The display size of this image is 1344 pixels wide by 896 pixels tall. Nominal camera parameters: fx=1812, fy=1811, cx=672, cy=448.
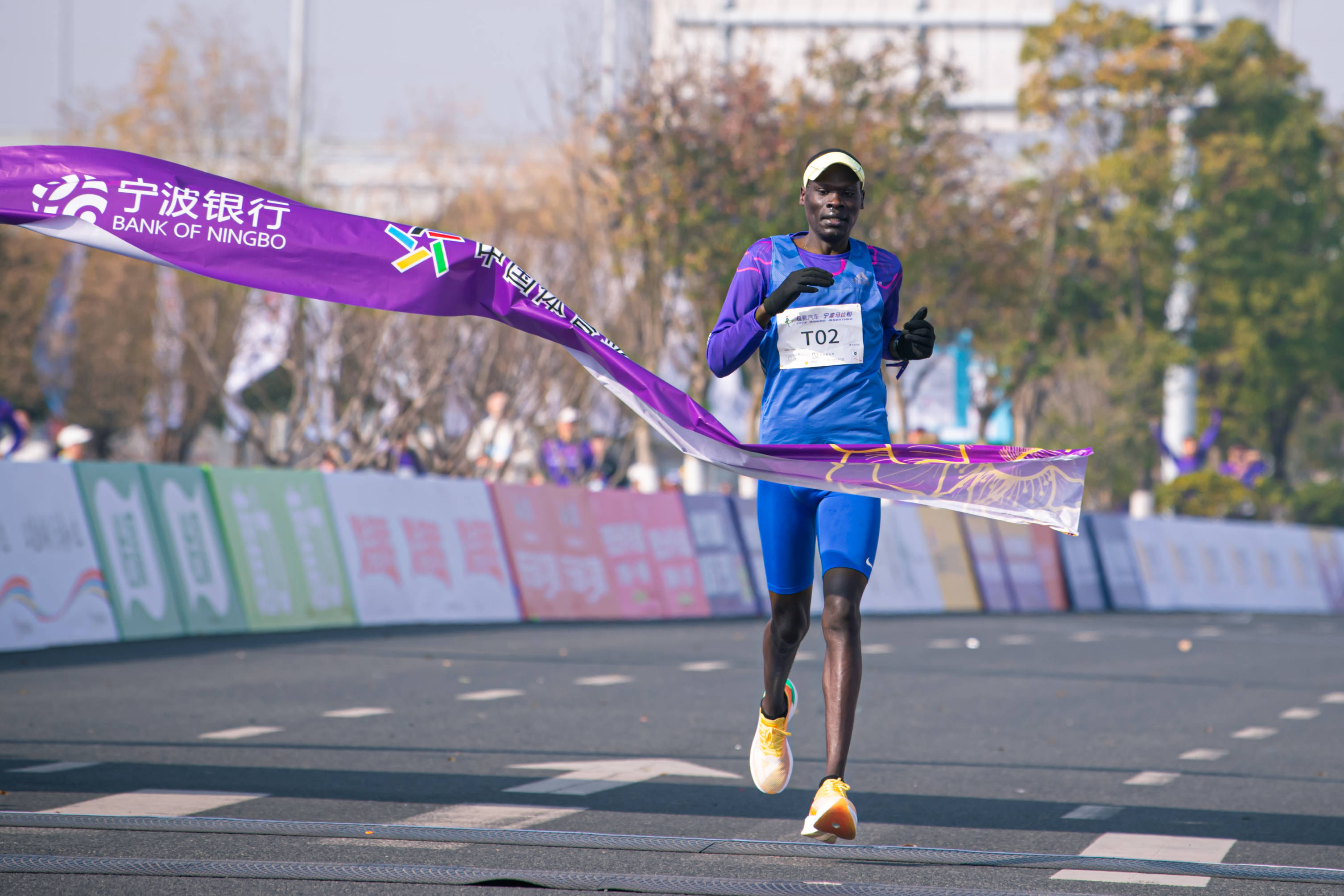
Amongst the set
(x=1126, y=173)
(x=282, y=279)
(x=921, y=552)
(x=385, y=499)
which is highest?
(x=1126, y=173)

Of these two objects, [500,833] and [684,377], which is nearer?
[500,833]

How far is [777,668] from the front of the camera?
5996 mm

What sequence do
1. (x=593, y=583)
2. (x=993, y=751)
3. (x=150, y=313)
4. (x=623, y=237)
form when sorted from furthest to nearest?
(x=150, y=313) → (x=623, y=237) → (x=593, y=583) → (x=993, y=751)

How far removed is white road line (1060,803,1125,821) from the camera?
6609 millimetres

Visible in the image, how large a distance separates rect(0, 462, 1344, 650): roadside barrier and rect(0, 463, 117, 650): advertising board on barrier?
0.05 feet

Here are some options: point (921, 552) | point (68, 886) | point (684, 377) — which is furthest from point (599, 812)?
point (684, 377)

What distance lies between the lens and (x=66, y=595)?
1318 centimetres

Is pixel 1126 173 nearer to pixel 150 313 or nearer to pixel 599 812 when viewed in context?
pixel 150 313

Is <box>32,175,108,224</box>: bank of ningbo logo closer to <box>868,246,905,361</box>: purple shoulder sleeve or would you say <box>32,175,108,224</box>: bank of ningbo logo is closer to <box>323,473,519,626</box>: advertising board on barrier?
<box>868,246,905,361</box>: purple shoulder sleeve

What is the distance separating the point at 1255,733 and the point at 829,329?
18.5 ft

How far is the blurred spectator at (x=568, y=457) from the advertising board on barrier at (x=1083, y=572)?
7986mm

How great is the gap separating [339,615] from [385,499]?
137 centimetres

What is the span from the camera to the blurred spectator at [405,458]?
22.4 meters

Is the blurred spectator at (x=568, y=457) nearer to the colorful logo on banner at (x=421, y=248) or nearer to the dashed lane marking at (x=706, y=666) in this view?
the dashed lane marking at (x=706, y=666)
